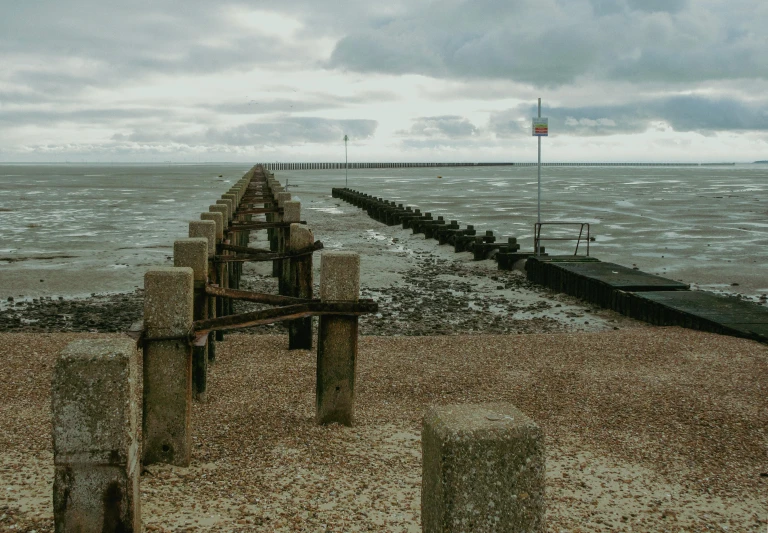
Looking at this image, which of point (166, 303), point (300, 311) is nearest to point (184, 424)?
point (166, 303)

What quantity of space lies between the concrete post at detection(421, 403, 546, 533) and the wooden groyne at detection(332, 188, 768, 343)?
6983mm

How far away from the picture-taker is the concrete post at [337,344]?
5.16 meters

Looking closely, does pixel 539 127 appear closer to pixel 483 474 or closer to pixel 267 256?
pixel 267 256

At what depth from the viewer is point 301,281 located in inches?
325

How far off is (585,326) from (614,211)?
83.1ft

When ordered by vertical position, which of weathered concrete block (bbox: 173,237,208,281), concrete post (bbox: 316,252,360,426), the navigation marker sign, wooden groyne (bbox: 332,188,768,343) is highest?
the navigation marker sign

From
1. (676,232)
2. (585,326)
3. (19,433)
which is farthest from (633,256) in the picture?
(19,433)

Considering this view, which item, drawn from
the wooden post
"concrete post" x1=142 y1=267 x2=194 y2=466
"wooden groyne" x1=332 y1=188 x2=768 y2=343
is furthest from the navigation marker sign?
"concrete post" x1=142 y1=267 x2=194 y2=466

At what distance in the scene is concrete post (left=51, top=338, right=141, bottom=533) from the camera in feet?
10.2

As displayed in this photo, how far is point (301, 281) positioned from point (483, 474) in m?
6.10

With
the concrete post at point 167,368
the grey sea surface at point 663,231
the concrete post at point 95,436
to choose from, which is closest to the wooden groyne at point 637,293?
the grey sea surface at point 663,231

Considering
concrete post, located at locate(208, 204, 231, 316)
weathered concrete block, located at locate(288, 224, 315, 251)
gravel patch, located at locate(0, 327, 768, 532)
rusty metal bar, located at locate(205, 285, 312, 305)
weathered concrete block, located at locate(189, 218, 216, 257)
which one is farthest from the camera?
weathered concrete block, located at locate(288, 224, 315, 251)

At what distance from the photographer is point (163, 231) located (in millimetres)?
24250

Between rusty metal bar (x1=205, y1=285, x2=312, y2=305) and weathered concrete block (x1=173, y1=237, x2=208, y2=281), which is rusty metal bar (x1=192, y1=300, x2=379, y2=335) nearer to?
rusty metal bar (x1=205, y1=285, x2=312, y2=305)
